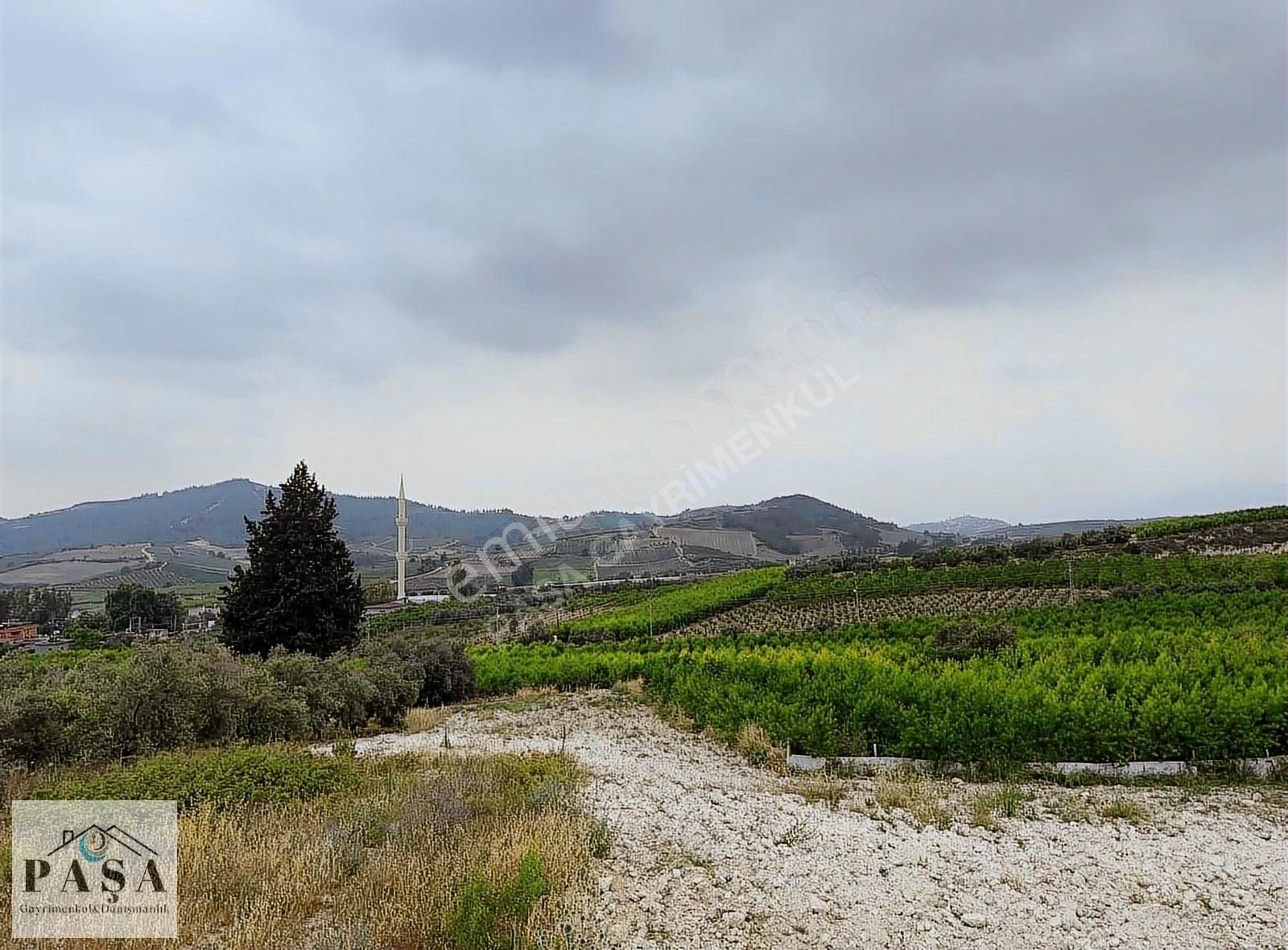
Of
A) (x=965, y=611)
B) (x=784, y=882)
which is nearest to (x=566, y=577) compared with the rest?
(x=965, y=611)

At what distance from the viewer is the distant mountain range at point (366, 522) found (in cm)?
6694

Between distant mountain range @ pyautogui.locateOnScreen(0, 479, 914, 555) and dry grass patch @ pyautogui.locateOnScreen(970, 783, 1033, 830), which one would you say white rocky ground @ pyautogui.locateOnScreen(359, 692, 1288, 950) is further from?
distant mountain range @ pyautogui.locateOnScreen(0, 479, 914, 555)

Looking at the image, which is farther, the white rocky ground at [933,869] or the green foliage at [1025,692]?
the green foliage at [1025,692]

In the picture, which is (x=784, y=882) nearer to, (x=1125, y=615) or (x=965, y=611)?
(x=1125, y=615)

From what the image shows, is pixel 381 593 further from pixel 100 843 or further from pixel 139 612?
pixel 100 843

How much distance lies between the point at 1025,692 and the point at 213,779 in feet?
26.0

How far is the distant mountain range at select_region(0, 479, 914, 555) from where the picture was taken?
6694 centimetres

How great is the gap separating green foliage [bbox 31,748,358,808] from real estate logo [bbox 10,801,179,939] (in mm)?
254

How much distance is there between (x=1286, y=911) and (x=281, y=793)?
23.3ft

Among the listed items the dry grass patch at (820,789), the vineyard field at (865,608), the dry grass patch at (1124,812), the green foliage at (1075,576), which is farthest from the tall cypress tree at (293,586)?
the green foliage at (1075,576)

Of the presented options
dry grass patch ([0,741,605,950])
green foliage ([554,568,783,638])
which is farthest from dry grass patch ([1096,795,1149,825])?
green foliage ([554,568,783,638])

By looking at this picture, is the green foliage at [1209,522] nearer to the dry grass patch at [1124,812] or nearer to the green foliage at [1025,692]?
the green foliage at [1025,692]

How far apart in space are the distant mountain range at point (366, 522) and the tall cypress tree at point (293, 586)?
1741 inches

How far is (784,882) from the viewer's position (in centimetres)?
512
